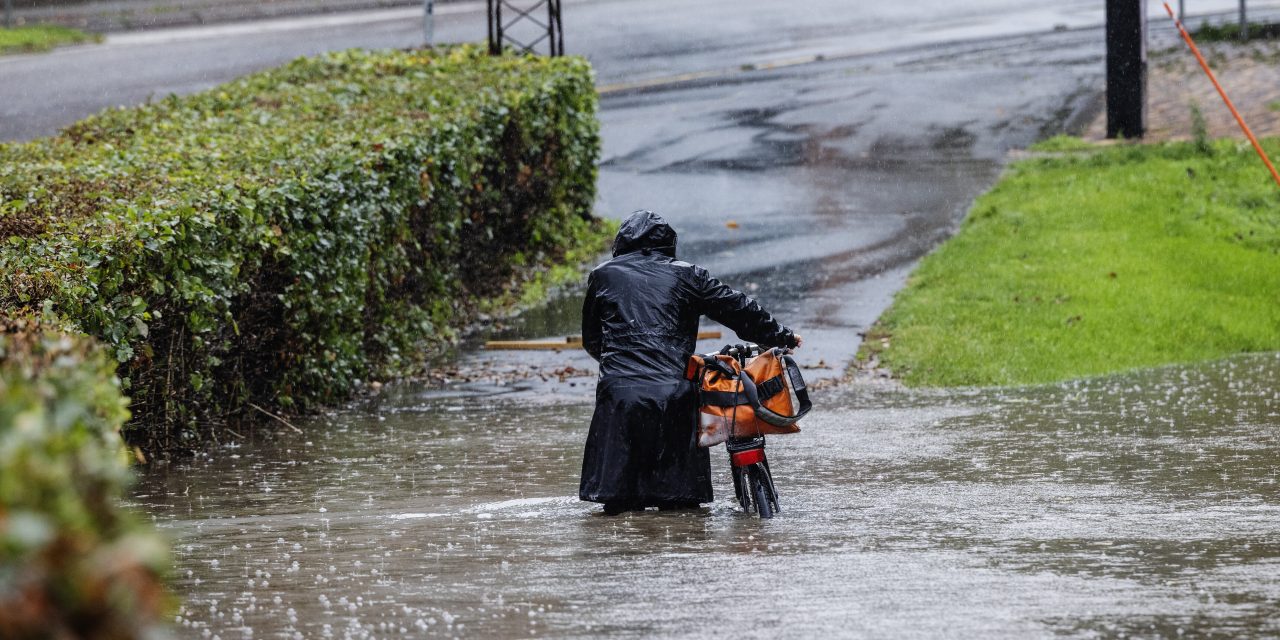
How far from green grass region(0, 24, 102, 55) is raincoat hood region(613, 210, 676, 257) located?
2267 cm

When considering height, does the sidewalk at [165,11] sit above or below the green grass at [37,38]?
above

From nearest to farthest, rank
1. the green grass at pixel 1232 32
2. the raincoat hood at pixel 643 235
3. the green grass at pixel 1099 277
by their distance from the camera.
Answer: the raincoat hood at pixel 643 235, the green grass at pixel 1099 277, the green grass at pixel 1232 32

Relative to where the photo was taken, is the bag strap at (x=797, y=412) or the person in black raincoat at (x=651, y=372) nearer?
the bag strap at (x=797, y=412)

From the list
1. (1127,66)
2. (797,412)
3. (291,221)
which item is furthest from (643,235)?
(1127,66)

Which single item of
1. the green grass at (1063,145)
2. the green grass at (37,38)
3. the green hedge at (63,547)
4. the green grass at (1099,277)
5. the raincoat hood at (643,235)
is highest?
the green grass at (37,38)

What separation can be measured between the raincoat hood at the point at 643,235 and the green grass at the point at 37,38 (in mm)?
22674

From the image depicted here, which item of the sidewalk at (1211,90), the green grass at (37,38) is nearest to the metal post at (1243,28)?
the sidewalk at (1211,90)

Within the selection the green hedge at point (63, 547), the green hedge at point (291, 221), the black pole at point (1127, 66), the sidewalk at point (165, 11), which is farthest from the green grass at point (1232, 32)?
the green hedge at point (63, 547)

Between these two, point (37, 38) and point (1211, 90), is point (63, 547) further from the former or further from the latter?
point (37, 38)

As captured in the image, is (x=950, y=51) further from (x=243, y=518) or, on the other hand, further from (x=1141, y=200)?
(x=243, y=518)

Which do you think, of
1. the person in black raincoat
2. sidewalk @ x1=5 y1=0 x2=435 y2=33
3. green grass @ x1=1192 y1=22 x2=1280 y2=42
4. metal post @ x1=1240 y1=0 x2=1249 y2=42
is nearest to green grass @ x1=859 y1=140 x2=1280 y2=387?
the person in black raincoat

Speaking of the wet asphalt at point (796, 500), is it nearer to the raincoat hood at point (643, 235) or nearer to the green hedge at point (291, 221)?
the green hedge at point (291, 221)

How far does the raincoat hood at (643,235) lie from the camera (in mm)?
7730

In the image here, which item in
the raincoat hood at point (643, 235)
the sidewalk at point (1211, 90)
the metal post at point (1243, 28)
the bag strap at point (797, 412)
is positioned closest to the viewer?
the bag strap at point (797, 412)
